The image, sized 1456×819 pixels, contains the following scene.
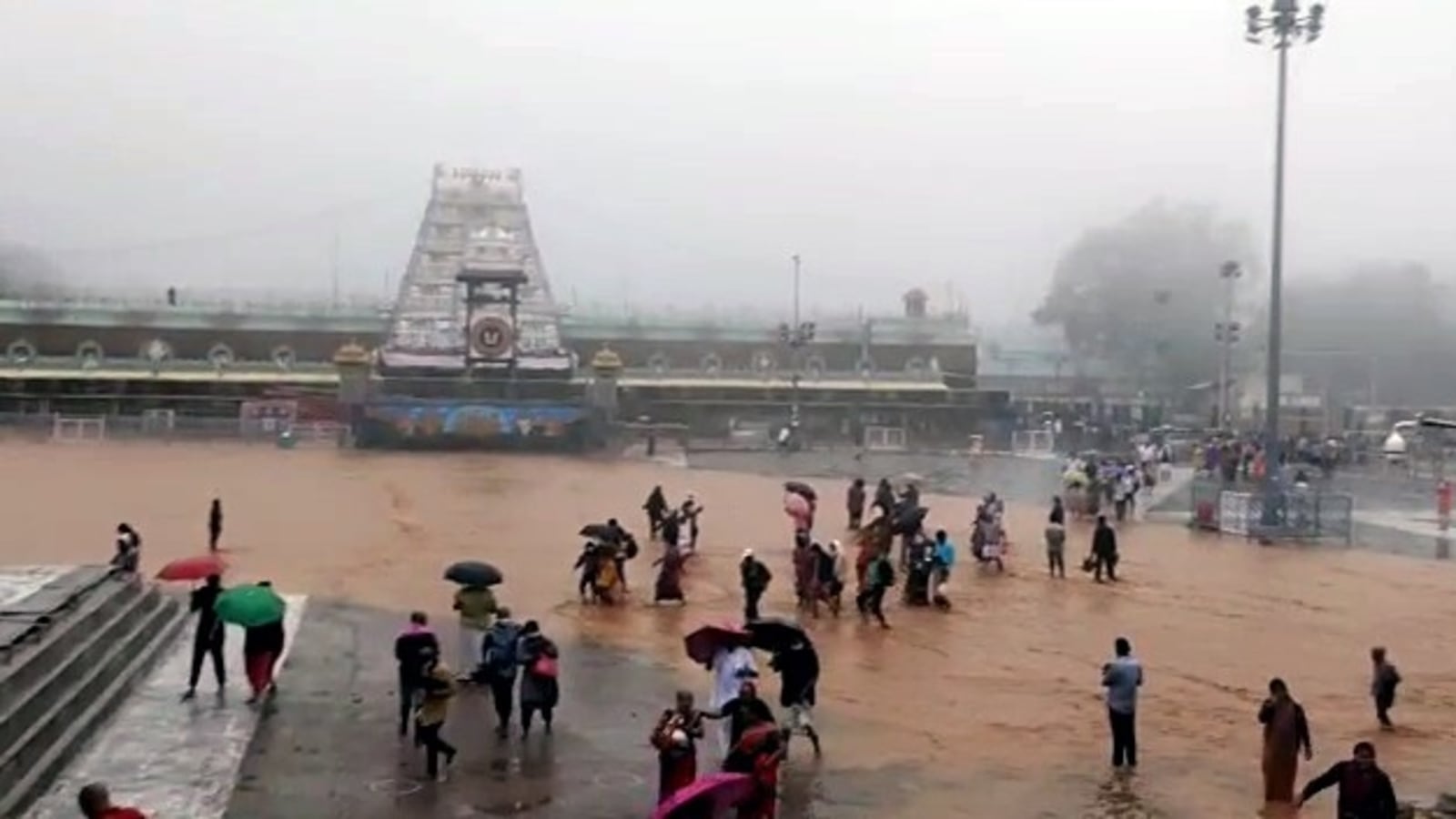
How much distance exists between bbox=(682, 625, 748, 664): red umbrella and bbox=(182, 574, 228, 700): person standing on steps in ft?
14.0

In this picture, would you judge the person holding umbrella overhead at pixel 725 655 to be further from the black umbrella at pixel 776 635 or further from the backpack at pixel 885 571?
the backpack at pixel 885 571

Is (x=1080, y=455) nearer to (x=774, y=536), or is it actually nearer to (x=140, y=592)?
(x=774, y=536)

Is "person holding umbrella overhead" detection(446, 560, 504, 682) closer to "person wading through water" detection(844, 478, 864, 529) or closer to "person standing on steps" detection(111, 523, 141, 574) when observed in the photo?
"person standing on steps" detection(111, 523, 141, 574)

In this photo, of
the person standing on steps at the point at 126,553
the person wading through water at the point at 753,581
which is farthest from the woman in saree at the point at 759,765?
the person standing on steps at the point at 126,553

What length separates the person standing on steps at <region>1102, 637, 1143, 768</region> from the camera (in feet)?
38.9

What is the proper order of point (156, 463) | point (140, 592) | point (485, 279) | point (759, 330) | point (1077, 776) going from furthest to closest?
point (759, 330)
point (485, 279)
point (156, 463)
point (140, 592)
point (1077, 776)

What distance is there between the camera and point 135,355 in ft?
248

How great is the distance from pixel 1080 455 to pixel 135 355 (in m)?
48.7

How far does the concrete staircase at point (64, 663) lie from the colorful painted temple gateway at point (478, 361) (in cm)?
3520

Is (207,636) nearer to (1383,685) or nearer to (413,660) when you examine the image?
(413,660)

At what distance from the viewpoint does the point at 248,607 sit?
1271cm

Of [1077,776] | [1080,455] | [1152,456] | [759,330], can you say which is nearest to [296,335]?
[759,330]

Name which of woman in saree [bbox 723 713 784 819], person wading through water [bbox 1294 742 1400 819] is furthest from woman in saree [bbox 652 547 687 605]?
woman in saree [bbox 723 713 784 819]

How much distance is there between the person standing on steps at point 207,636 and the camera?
1298 cm
